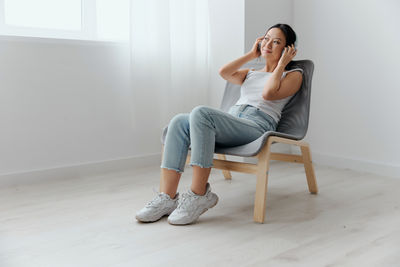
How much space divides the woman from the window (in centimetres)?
108

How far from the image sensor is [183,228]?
6.24 feet

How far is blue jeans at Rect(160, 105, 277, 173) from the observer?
194cm

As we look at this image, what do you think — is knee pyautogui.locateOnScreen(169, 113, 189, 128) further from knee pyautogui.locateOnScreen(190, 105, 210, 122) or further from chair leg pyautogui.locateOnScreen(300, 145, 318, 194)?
chair leg pyautogui.locateOnScreen(300, 145, 318, 194)

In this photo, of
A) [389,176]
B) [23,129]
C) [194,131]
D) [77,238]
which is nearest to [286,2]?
[389,176]

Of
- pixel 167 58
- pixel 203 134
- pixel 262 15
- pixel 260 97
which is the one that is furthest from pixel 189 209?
pixel 262 15

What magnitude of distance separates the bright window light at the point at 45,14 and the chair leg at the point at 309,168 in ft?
5.51

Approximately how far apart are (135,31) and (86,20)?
34 cm

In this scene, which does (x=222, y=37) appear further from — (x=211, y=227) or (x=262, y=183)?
(x=211, y=227)

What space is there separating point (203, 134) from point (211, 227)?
0.41 metres

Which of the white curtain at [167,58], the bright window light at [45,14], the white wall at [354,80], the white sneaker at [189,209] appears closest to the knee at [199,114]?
the white sneaker at [189,209]

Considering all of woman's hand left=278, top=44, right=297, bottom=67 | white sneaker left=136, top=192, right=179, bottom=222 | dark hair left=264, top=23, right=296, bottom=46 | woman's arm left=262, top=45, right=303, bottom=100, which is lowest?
white sneaker left=136, top=192, right=179, bottom=222

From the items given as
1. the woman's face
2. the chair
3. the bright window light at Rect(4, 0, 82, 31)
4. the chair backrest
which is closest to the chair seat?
the chair

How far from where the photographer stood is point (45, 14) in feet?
9.16

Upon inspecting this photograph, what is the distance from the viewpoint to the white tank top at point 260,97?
2.26 m
